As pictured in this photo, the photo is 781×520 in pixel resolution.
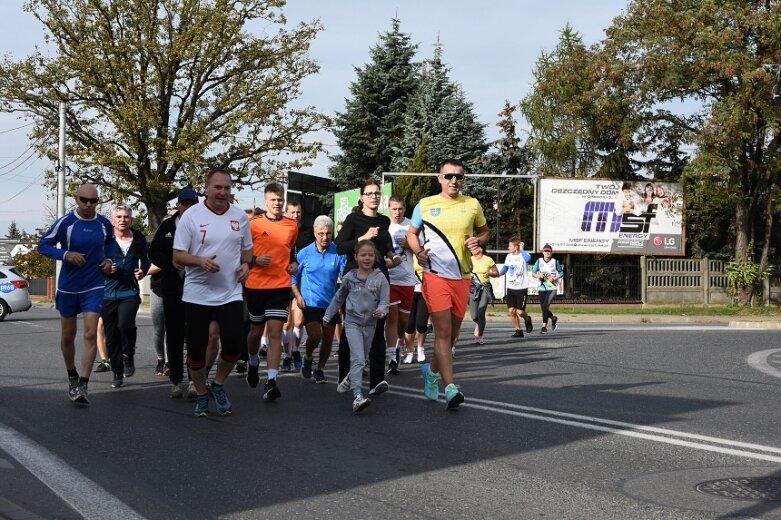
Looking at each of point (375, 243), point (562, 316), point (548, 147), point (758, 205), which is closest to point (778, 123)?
point (758, 205)

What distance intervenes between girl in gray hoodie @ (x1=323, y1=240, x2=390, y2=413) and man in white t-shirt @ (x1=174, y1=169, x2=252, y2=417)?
1202 millimetres

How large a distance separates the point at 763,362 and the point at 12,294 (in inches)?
824

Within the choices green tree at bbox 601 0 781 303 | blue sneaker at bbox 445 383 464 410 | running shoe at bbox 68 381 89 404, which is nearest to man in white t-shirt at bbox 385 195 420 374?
blue sneaker at bbox 445 383 464 410

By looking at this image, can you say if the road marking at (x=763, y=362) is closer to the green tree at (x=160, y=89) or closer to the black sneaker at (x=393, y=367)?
the black sneaker at (x=393, y=367)

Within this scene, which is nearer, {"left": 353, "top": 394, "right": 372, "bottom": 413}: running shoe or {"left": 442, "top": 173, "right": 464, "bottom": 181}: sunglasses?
{"left": 353, "top": 394, "right": 372, "bottom": 413}: running shoe

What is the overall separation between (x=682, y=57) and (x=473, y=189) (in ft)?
54.5

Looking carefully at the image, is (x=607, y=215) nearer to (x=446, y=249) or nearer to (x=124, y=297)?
(x=124, y=297)

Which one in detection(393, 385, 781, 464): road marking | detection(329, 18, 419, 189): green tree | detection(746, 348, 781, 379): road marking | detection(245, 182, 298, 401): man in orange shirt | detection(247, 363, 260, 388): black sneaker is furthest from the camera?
detection(329, 18, 419, 189): green tree

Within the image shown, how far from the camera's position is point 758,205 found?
41438 millimetres

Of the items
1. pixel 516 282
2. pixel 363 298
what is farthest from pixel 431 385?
pixel 516 282

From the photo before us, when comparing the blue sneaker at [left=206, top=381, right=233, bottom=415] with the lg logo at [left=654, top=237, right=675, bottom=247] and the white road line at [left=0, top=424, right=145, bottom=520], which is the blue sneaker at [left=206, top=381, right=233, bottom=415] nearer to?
the white road line at [left=0, top=424, right=145, bottom=520]

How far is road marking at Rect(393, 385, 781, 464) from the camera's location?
691cm

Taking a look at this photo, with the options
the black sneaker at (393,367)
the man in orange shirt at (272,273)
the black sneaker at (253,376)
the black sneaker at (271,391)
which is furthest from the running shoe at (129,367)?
the black sneaker at (393,367)

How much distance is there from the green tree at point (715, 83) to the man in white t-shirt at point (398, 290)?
2680 cm
